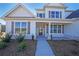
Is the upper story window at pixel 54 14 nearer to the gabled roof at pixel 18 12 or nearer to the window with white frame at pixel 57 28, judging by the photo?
the window with white frame at pixel 57 28

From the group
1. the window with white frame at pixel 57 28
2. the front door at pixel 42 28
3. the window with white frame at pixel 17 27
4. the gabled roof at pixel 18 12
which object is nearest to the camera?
the window with white frame at pixel 17 27

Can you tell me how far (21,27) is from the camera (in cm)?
1972

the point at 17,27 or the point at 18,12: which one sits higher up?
the point at 18,12

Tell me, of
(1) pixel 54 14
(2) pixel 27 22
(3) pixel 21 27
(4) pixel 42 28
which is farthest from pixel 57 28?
(3) pixel 21 27

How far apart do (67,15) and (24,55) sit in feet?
52.1

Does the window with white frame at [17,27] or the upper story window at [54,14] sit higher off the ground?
the upper story window at [54,14]

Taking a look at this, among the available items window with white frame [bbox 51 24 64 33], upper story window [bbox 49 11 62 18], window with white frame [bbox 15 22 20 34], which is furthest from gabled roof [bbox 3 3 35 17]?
window with white frame [bbox 51 24 64 33]

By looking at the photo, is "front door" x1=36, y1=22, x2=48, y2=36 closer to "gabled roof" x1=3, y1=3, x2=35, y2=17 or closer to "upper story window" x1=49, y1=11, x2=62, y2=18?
"upper story window" x1=49, y1=11, x2=62, y2=18

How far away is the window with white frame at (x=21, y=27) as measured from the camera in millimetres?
19688

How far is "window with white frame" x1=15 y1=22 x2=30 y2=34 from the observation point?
64.6ft

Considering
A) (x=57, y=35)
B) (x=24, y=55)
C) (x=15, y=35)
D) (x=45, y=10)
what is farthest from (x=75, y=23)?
(x=24, y=55)

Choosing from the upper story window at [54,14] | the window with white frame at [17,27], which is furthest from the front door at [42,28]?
the window with white frame at [17,27]

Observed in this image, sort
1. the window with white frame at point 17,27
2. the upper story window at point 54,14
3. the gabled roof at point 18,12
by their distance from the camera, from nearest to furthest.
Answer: the window with white frame at point 17,27, the gabled roof at point 18,12, the upper story window at point 54,14

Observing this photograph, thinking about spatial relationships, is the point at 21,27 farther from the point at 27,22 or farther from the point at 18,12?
the point at 18,12
